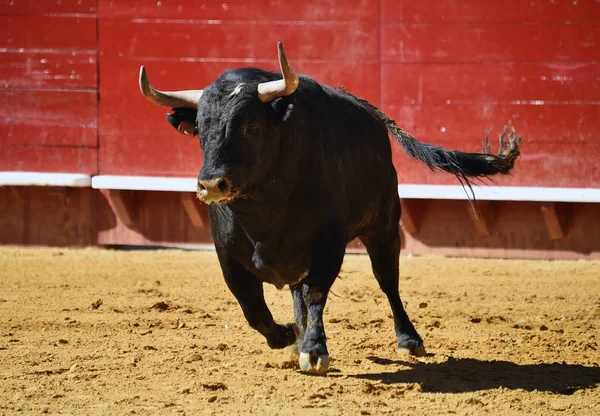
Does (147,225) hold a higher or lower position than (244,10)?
lower

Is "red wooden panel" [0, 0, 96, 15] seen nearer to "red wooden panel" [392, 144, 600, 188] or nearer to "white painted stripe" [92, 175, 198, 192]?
"white painted stripe" [92, 175, 198, 192]

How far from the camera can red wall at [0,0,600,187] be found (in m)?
7.80

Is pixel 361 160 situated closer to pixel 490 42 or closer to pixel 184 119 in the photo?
pixel 184 119

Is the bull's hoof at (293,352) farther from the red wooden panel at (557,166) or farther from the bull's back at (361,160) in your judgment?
the red wooden panel at (557,166)

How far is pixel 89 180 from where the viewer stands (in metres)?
8.29

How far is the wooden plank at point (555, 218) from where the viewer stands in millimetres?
7746

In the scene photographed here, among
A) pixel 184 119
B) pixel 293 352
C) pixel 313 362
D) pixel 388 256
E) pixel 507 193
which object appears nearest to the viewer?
pixel 313 362

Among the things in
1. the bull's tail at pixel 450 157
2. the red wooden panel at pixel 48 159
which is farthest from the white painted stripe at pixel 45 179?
the bull's tail at pixel 450 157

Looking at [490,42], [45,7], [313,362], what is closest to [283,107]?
[313,362]

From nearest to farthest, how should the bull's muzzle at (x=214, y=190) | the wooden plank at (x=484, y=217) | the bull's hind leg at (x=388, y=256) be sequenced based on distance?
the bull's muzzle at (x=214, y=190) → the bull's hind leg at (x=388, y=256) → the wooden plank at (x=484, y=217)

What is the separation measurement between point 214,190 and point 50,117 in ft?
16.4

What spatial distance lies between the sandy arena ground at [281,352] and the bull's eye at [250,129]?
937 millimetres

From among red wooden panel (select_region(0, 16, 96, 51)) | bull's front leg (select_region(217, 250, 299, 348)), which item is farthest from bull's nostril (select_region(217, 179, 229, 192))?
red wooden panel (select_region(0, 16, 96, 51))

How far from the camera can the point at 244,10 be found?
26.8 ft
